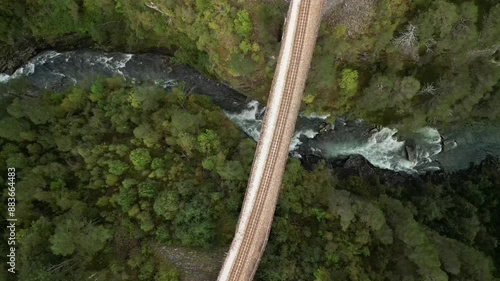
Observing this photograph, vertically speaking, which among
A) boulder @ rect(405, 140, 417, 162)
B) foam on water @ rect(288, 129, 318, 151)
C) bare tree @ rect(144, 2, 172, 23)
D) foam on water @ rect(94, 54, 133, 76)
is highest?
bare tree @ rect(144, 2, 172, 23)

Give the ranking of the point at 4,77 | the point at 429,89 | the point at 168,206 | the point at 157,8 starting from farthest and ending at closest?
the point at 4,77
the point at 157,8
the point at 429,89
the point at 168,206

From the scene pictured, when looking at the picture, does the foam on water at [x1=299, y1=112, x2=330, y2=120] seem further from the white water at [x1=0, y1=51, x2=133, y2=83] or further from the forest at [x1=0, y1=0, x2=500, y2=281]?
the white water at [x1=0, y1=51, x2=133, y2=83]

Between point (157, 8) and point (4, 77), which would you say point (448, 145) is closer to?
point (157, 8)

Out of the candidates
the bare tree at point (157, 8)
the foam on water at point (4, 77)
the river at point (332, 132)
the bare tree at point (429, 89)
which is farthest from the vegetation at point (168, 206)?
the bare tree at point (429, 89)

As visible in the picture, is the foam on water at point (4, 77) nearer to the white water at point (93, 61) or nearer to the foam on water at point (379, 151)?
the white water at point (93, 61)

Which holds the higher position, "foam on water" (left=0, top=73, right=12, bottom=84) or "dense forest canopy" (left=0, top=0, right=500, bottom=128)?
"dense forest canopy" (left=0, top=0, right=500, bottom=128)

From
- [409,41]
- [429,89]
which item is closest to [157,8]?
[409,41]

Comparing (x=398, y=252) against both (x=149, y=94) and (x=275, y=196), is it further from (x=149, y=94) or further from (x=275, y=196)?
(x=149, y=94)

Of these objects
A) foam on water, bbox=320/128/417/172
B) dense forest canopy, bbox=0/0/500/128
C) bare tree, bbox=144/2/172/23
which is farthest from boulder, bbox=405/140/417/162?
bare tree, bbox=144/2/172/23
